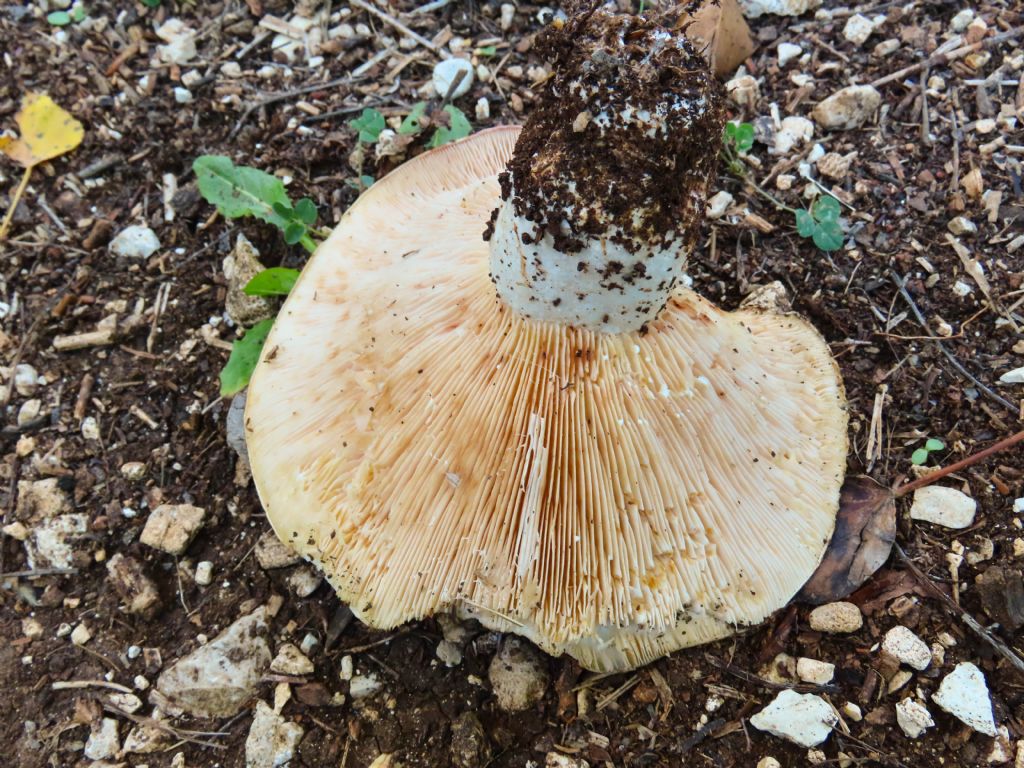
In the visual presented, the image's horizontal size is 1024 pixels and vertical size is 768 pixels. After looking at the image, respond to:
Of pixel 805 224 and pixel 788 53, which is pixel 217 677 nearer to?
pixel 805 224

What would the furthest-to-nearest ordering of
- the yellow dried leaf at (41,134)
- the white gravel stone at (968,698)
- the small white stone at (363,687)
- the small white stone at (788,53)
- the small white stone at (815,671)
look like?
the yellow dried leaf at (41,134), the small white stone at (788,53), the small white stone at (363,687), the small white stone at (815,671), the white gravel stone at (968,698)

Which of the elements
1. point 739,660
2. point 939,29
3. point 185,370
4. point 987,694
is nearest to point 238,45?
point 185,370

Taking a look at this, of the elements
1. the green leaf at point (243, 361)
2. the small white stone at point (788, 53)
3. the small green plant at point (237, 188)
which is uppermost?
the small white stone at point (788, 53)

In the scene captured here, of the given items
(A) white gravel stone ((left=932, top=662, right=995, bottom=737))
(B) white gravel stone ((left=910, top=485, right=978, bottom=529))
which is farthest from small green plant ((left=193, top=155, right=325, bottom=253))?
(A) white gravel stone ((left=932, top=662, right=995, bottom=737))

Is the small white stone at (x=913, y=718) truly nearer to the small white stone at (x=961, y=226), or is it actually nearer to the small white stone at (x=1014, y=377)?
the small white stone at (x=1014, y=377)

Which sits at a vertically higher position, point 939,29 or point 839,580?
point 939,29

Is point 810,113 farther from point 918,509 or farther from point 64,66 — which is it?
point 64,66

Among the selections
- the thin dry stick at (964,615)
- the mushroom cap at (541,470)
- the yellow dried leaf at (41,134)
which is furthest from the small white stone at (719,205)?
the yellow dried leaf at (41,134)
